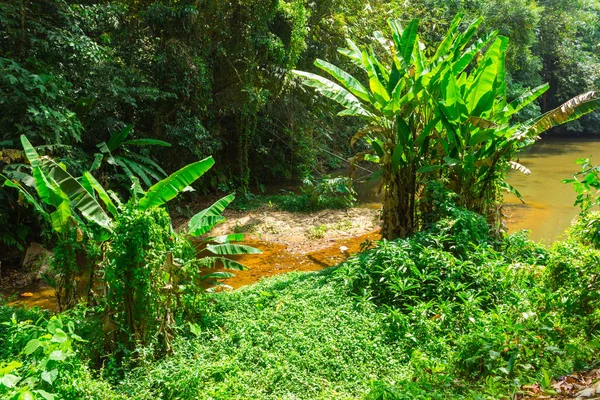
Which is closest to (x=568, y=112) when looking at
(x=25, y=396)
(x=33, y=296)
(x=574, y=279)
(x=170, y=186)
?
(x=574, y=279)

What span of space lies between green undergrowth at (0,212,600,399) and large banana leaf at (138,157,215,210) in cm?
107

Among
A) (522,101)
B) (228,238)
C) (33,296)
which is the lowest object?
(33,296)

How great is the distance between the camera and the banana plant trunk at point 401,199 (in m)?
6.07

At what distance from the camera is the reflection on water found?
8.87m

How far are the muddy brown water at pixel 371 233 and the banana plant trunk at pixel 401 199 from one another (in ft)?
1.97

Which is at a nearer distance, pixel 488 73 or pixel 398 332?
pixel 398 332

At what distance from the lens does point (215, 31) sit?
388 inches

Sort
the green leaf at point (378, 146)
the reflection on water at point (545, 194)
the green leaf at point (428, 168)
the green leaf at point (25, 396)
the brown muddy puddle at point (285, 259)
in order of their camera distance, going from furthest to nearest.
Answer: the reflection on water at point (545, 194) < the brown muddy puddle at point (285, 259) < the green leaf at point (378, 146) < the green leaf at point (428, 168) < the green leaf at point (25, 396)

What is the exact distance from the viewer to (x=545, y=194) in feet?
37.7

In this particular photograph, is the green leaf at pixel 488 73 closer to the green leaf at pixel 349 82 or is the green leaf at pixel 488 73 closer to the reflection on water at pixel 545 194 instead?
the green leaf at pixel 349 82

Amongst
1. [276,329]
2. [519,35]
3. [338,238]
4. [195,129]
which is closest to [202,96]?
[195,129]

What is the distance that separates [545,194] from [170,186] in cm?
1037

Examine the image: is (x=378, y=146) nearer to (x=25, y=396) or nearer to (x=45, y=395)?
(x=45, y=395)

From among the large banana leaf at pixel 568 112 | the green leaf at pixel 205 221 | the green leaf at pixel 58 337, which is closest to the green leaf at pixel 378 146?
the large banana leaf at pixel 568 112
